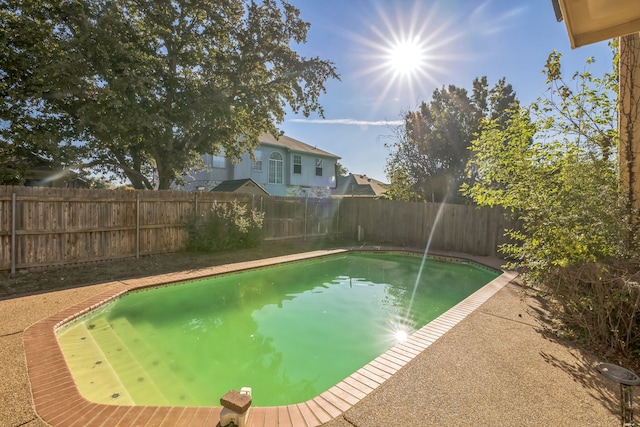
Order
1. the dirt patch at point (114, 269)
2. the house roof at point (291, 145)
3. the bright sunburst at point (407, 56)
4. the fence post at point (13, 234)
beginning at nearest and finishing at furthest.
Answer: the dirt patch at point (114, 269) → the fence post at point (13, 234) → the bright sunburst at point (407, 56) → the house roof at point (291, 145)

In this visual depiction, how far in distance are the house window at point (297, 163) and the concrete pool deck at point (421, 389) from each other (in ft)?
62.2

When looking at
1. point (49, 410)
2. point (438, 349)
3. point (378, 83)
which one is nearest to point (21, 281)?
point (49, 410)

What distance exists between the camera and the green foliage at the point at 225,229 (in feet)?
33.9

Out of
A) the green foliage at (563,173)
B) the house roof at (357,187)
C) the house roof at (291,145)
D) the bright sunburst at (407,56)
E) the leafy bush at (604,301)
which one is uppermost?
the bright sunburst at (407,56)

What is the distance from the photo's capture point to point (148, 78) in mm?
10836

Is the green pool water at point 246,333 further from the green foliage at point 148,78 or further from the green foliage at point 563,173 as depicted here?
the green foliage at point 148,78

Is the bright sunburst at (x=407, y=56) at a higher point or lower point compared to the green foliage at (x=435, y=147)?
higher

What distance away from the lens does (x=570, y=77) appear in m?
5.11

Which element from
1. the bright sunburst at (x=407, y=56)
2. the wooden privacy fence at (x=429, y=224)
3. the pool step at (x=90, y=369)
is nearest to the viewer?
the pool step at (x=90, y=369)

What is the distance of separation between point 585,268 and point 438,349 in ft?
6.76

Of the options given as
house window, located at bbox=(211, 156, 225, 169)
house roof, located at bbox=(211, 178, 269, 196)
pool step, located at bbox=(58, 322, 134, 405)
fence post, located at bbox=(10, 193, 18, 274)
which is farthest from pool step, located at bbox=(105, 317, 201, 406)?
house window, located at bbox=(211, 156, 225, 169)

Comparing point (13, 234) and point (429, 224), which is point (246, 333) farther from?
point (429, 224)

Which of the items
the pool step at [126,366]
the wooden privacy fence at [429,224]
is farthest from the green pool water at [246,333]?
the wooden privacy fence at [429,224]

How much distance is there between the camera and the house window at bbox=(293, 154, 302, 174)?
74.7 feet
